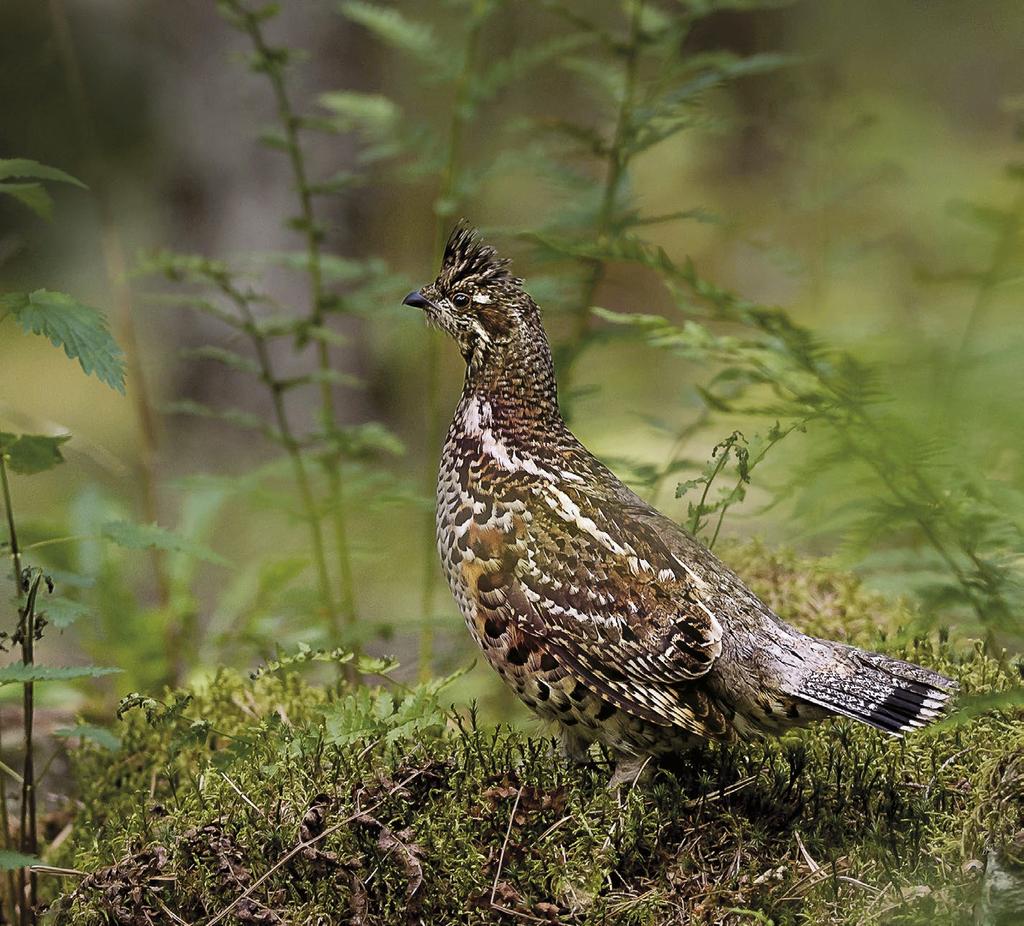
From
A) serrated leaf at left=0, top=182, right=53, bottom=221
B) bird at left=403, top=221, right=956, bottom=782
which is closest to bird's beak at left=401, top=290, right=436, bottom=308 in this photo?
bird at left=403, top=221, right=956, bottom=782

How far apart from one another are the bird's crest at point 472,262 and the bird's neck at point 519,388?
10.1 inches

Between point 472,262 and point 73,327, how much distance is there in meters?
1.36

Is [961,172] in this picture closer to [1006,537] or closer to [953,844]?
[1006,537]

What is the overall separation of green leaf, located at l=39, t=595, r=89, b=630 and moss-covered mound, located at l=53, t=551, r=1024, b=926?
0.37 metres

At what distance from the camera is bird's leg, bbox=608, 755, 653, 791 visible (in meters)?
3.49

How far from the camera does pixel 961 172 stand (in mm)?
9234

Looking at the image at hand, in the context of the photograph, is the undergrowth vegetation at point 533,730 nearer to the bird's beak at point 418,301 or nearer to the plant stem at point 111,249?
the plant stem at point 111,249

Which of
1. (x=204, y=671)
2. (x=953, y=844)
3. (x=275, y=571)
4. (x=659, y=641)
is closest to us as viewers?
(x=953, y=844)

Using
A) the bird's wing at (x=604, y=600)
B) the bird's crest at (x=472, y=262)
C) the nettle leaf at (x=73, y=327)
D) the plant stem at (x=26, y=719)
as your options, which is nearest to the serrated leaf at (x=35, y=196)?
the nettle leaf at (x=73, y=327)

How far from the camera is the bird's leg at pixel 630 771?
3490 mm

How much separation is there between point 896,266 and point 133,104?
306 inches

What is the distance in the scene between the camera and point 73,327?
11.0ft

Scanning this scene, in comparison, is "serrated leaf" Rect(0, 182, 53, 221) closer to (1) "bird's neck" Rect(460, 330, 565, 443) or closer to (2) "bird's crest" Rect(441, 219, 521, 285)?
(2) "bird's crest" Rect(441, 219, 521, 285)

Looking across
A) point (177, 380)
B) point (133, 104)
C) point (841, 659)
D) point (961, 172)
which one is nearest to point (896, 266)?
point (961, 172)
